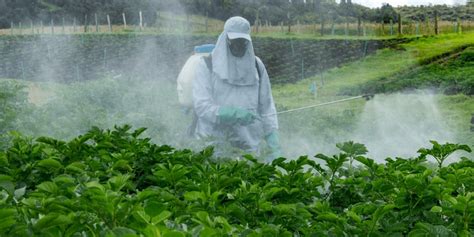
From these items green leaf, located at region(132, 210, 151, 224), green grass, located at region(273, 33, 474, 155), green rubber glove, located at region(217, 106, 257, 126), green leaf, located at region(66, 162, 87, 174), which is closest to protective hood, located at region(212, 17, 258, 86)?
green rubber glove, located at region(217, 106, 257, 126)

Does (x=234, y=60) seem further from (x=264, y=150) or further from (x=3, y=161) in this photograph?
(x=3, y=161)

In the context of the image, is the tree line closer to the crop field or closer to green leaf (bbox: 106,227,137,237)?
the crop field

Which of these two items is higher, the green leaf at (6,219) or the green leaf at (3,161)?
the green leaf at (6,219)

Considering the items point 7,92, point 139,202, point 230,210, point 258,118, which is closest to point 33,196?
point 139,202

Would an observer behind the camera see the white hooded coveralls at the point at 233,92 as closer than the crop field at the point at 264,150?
No

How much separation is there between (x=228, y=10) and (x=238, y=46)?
6.57ft

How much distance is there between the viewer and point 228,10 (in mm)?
6469

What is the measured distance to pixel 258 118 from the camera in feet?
15.0

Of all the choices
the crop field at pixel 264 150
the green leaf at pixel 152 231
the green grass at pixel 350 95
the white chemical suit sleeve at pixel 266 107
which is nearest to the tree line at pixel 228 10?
the crop field at pixel 264 150

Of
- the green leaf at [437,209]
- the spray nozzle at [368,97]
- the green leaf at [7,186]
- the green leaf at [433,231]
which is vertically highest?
the green leaf at [7,186]

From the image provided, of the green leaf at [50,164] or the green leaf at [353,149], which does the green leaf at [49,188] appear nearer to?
the green leaf at [50,164]

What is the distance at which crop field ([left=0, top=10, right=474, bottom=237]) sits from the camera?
1586 millimetres

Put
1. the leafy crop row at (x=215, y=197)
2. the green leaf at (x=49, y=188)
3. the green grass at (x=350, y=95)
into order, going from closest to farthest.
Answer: the leafy crop row at (x=215, y=197), the green leaf at (x=49, y=188), the green grass at (x=350, y=95)

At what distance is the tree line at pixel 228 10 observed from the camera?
660cm
